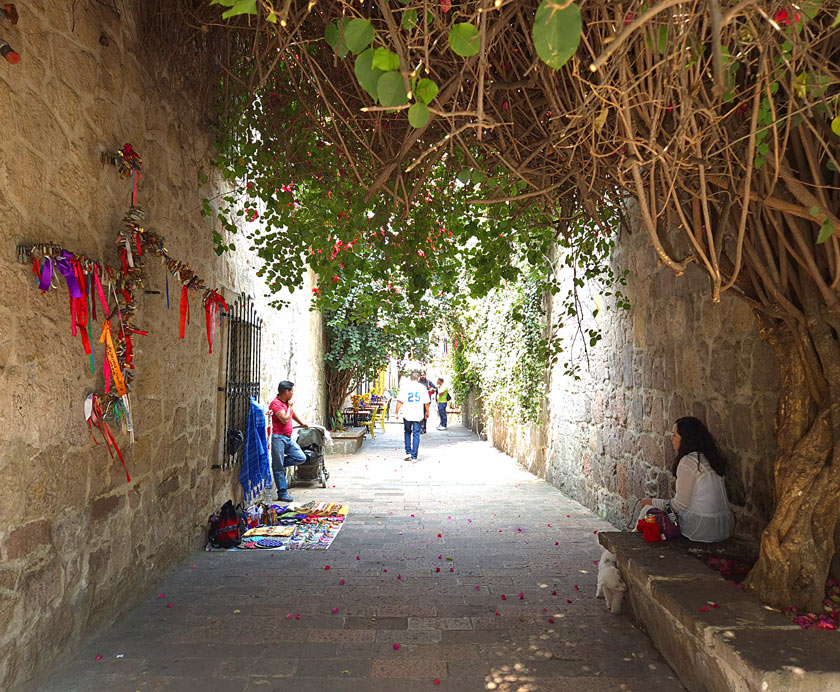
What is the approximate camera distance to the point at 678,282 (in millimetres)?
4250

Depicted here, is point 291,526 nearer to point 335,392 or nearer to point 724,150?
point 724,150

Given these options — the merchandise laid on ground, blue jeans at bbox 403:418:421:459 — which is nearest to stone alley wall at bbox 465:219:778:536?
the merchandise laid on ground

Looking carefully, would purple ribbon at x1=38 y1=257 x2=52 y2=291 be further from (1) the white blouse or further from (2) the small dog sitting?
(1) the white blouse

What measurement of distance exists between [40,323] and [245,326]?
10.0 ft

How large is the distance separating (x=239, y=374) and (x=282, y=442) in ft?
4.37

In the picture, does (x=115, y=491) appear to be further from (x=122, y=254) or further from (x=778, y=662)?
(x=778, y=662)

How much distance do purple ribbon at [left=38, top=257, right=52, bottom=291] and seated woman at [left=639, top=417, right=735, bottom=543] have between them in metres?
3.41

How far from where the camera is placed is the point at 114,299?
317 cm

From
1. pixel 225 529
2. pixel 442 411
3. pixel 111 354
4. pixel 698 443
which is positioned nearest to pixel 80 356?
pixel 111 354

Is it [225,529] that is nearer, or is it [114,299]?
[114,299]

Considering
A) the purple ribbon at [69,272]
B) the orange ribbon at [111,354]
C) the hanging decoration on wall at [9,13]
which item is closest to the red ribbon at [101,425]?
the orange ribbon at [111,354]

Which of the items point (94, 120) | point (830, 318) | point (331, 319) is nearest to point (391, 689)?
point (830, 318)

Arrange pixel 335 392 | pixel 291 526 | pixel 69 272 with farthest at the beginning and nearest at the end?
pixel 335 392, pixel 291 526, pixel 69 272

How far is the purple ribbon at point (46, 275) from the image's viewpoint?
2.48 meters
